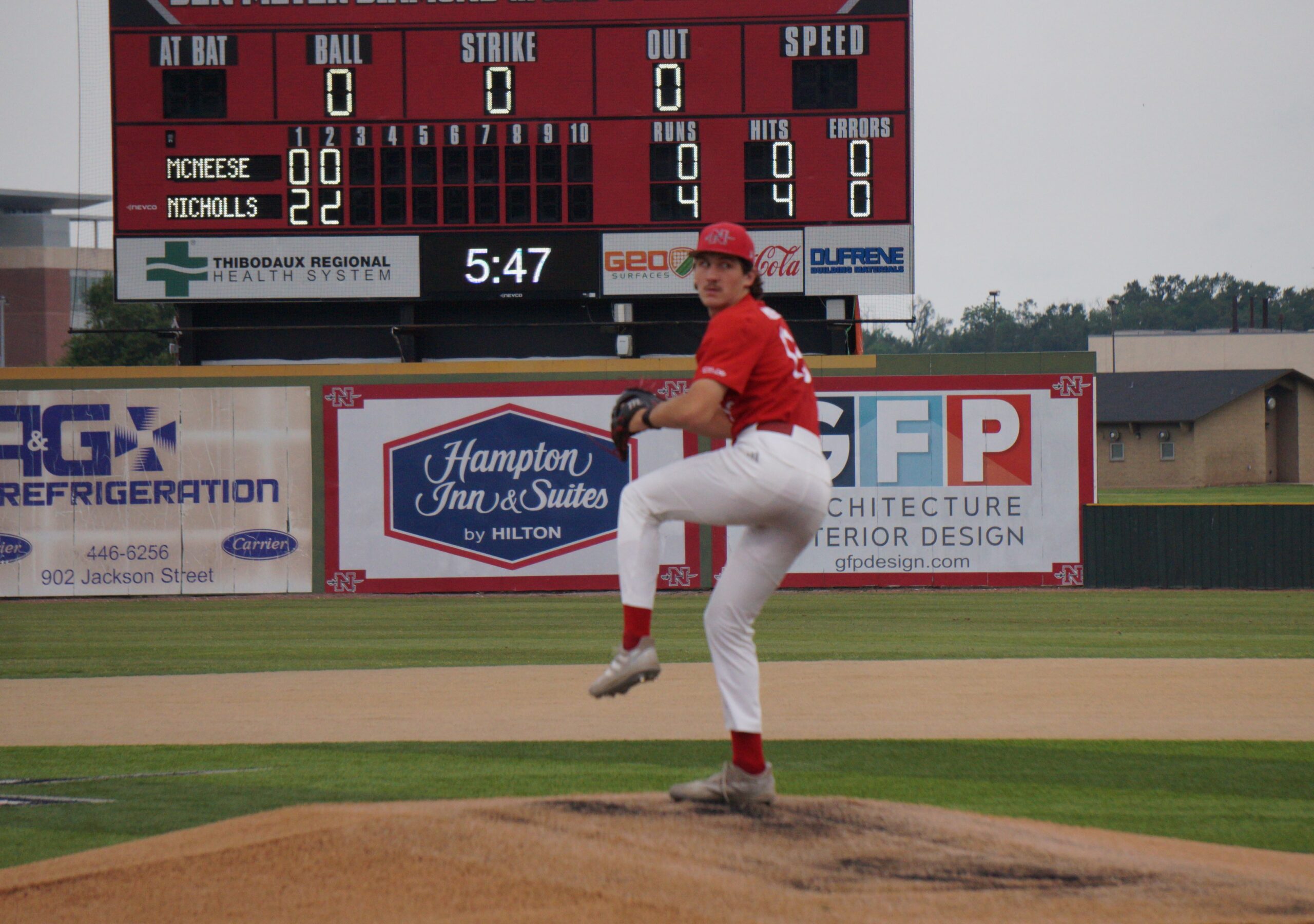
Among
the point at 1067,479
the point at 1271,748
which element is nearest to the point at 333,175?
the point at 1067,479

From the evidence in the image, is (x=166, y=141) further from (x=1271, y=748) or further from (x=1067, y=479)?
(x=1271, y=748)

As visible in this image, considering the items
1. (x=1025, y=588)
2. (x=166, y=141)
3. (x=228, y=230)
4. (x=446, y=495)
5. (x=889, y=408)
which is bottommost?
(x=1025, y=588)

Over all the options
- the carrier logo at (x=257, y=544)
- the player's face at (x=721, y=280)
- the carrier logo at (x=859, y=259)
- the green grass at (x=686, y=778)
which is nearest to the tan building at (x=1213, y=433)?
the carrier logo at (x=859, y=259)

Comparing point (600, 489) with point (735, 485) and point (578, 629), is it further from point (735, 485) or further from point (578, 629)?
point (735, 485)

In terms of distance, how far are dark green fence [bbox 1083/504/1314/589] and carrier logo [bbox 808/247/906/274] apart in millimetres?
4654

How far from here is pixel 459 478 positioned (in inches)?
711

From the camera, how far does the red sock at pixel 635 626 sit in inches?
159

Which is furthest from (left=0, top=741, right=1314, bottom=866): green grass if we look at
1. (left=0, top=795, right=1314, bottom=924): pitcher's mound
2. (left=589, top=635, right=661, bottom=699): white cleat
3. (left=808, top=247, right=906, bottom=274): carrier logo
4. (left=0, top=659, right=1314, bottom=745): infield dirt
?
(left=808, top=247, right=906, bottom=274): carrier logo

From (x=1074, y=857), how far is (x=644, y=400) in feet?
6.27

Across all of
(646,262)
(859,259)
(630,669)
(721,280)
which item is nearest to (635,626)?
(630,669)

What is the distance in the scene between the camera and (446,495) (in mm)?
18016

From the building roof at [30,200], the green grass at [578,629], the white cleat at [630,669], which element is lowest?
the green grass at [578,629]

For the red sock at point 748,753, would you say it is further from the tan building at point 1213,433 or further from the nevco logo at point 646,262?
the tan building at point 1213,433

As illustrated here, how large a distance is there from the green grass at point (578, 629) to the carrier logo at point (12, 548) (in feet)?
2.42
